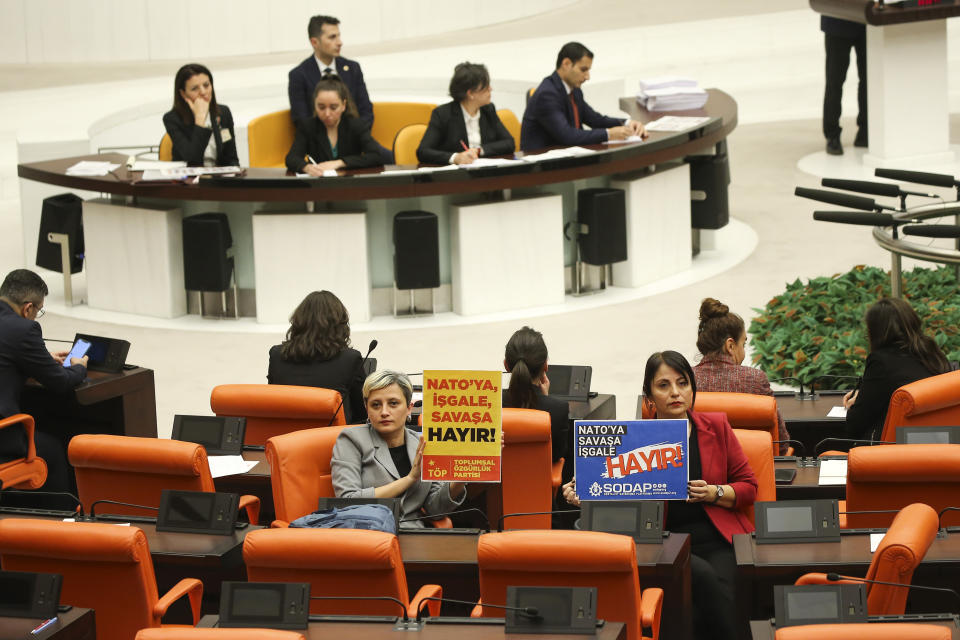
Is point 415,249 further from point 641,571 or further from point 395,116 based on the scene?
point 641,571

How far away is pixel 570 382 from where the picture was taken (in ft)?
19.4

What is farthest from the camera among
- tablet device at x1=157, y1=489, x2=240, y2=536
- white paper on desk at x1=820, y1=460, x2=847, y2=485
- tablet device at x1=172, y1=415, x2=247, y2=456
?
tablet device at x1=172, y1=415, x2=247, y2=456

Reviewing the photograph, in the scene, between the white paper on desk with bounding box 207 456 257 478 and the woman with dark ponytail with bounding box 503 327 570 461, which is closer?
the white paper on desk with bounding box 207 456 257 478

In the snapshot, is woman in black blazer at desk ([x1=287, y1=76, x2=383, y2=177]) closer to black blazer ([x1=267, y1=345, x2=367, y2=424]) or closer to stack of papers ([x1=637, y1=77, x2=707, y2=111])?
stack of papers ([x1=637, y1=77, x2=707, y2=111])

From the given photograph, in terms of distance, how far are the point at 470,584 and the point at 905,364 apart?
2.05 m

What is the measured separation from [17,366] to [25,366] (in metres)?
0.04

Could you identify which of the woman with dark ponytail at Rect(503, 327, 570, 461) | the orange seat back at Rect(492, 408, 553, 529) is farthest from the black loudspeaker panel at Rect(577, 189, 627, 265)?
the orange seat back at Rect(492, 408, 553, 529)

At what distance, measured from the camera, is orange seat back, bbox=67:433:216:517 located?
4.56 m

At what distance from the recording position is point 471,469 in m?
4.22

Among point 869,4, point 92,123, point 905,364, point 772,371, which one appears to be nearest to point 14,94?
point 92,123

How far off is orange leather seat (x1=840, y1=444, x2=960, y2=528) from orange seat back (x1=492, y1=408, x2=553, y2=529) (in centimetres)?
111

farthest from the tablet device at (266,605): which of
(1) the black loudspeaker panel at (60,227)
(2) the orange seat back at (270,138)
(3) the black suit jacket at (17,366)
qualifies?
(2) the orange seat back at (270,138)

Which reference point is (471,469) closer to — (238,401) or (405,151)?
(238,401)

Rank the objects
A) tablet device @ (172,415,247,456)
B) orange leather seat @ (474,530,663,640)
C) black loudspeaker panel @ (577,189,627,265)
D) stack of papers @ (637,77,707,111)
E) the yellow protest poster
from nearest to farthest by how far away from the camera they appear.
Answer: orange leather seat @ (474,530,663,640), the yellow protest poster, tablet device @ (172,415,247,456), black loudspeaker panel @ (577,189,627,265), stack of papers @ (637,77,707,111)
